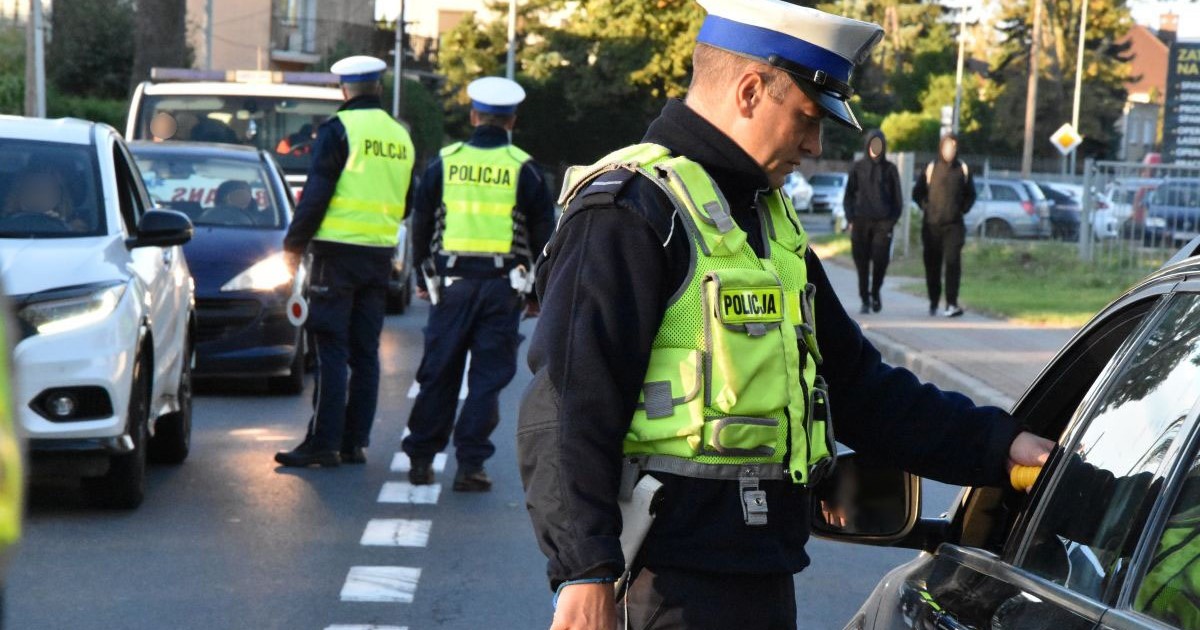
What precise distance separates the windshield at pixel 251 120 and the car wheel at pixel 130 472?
9.58 metres

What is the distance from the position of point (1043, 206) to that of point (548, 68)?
2563 centimetres

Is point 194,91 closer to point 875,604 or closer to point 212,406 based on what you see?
point 212,406

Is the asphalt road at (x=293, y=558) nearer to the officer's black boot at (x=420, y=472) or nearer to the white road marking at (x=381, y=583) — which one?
the white road marking at (x=381, y=583)

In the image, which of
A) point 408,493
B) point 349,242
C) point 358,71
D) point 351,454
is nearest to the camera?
point 408,493

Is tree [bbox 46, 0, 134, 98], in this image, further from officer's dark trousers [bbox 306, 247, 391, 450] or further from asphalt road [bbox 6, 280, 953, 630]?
asphalt road [bbox 6, 280, 953, 630]

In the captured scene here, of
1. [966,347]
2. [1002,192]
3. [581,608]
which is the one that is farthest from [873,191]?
[1002,192]

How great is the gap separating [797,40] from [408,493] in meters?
5.42

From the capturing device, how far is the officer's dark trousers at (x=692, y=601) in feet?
9.50

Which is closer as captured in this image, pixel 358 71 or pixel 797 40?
pixel 797 40

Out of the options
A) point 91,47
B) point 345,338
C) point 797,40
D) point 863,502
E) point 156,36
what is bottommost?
point 345,338

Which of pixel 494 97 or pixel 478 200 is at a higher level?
pixel 494 97


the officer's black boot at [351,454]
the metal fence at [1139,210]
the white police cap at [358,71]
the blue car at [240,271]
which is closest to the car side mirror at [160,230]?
the white police cap at [358,71]

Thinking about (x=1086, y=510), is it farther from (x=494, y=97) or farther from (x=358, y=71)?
(x=358, y=71)

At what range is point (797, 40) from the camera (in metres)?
2.99
